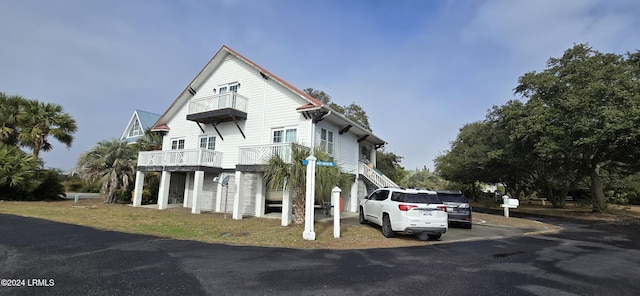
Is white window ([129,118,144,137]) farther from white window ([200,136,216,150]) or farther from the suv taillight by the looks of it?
the suv taillight

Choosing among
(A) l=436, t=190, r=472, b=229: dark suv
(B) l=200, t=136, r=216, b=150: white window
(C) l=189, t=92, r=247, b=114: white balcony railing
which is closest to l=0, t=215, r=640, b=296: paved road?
(A) l=436, t=190, r=472, b=229: dark suv

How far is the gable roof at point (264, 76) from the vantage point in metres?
15.5

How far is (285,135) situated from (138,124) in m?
28.8

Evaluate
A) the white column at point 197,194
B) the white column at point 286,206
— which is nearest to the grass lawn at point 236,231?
the white column at point 286,206

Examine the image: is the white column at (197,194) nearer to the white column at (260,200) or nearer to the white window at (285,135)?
the white column at (260,200)

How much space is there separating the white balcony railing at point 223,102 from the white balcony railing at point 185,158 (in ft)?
8.80

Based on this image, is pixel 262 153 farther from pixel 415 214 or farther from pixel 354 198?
pixel 415 214

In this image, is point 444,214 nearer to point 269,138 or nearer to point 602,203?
point 269,138

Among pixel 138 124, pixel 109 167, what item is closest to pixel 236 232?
pixel 109 167

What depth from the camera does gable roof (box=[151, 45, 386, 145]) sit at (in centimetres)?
1547

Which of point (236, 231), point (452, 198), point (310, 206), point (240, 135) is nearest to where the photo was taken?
point (310, 206)

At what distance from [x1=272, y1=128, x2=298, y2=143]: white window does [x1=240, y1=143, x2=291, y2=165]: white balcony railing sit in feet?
5.89

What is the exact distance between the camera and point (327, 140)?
57.3 ft

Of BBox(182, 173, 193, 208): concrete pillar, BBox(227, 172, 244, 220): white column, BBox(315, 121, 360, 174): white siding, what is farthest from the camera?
BBox(182, 173, 193, 208): concrete pillar
